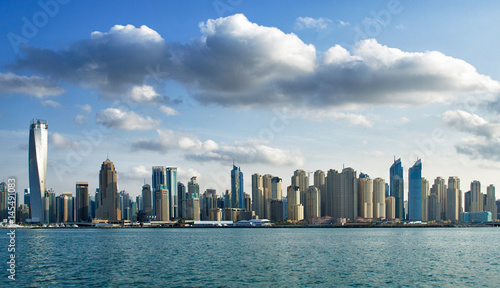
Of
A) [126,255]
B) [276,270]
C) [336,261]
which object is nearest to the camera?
[276,270]

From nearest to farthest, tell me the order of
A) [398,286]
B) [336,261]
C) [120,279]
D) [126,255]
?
1. [398,286]
2. [120,279]
3. [336,261]
4. [126,255]

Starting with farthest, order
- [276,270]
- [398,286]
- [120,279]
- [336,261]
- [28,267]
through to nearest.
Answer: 1. [336,261]
2. [28,267]
3. [276,270]
4. [120,279]
5. [398,286]

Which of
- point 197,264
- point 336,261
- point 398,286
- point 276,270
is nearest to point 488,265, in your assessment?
point 336,261

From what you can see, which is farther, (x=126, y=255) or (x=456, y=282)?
(x=126, y=255)

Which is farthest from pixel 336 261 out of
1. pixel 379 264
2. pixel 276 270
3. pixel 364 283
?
pixel 364 283

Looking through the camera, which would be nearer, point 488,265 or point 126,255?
point 488,265

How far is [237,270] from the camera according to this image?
195 feet

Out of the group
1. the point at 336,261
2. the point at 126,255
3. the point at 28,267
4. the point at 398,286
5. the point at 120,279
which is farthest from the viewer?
the point at 126,255

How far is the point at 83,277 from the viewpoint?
54.5 meters

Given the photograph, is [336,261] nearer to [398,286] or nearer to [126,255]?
[398,286]

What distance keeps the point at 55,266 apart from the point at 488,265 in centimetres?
5689

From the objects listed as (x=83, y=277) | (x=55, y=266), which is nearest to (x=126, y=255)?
(x=55, y=266)

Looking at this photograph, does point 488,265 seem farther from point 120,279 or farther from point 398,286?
point 120,279

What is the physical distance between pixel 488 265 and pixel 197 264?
3862 centimetres
